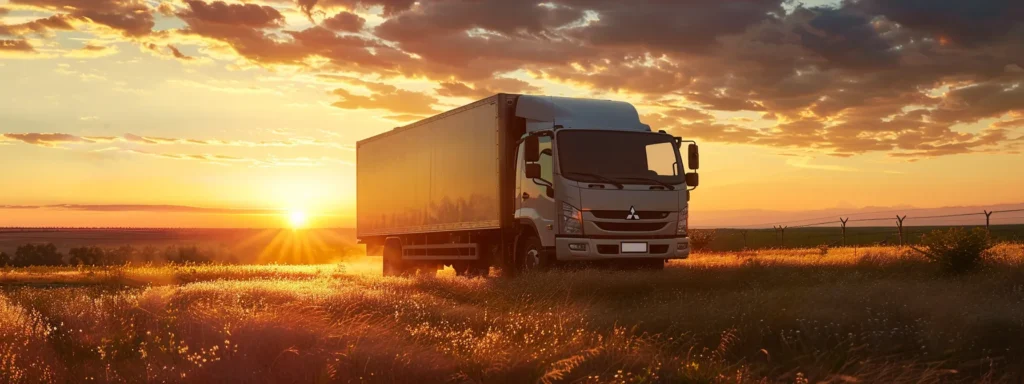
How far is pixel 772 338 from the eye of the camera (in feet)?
41.7

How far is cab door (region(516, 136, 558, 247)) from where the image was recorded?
65.1 feet

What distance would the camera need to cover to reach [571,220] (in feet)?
64.2

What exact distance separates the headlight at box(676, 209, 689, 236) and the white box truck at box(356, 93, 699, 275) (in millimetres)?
36

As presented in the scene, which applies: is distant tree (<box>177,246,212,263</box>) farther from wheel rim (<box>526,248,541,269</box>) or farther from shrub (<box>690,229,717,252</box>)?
wheel rim (<box>526,248,541,269</box>)

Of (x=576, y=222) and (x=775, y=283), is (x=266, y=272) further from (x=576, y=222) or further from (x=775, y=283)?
(x=775, y=283)

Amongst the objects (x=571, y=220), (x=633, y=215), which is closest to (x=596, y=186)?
(x=571, y=220)

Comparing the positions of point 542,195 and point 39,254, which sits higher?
point 542,195

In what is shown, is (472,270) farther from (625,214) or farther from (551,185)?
(625,214)

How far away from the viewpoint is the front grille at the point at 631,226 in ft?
65.4

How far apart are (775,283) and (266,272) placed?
16.4 metres

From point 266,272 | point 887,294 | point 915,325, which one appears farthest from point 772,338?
point 266,272

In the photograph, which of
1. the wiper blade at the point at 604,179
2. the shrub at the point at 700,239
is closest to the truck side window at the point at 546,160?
the wiper blade at the point at 604,179

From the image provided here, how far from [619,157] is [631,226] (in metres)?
1.47

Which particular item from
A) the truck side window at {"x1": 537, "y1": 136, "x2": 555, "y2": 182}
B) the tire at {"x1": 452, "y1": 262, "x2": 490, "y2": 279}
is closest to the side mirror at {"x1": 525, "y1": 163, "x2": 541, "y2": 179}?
the truck side window at {"x1": 537, "y1": 136, "x2": 555, "y2": 182}
